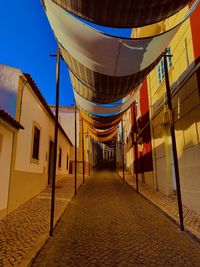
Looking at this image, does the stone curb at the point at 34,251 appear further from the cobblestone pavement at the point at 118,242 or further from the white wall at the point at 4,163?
the white wall at the point at 4,163

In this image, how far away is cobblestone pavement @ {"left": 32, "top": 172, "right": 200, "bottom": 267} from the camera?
361 centimetres

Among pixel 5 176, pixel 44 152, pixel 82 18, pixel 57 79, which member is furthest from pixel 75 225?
pixel 44 152

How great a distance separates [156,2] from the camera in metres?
3.46

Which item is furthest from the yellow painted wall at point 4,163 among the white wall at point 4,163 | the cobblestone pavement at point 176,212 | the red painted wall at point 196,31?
the red painted wall at point 196,31

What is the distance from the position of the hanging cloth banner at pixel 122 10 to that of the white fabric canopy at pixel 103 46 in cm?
38

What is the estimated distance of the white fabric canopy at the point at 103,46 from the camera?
4.17 m

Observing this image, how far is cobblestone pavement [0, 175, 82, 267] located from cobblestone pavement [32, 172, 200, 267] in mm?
292

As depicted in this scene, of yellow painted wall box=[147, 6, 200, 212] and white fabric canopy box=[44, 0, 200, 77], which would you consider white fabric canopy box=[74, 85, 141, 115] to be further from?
white fabric canopy box=[44, 0, 200, 77]

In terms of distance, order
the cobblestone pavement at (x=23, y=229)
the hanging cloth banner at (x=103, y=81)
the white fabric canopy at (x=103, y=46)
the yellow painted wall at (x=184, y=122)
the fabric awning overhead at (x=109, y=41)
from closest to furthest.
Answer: the fabric awning overhead at (x=109, y=41) < the cobblestone pavement at (x=23, y=229) < the white fabric canopy at (x=103, y=46) < the hanging cloth banner at (x=103, y=81) < the yellow painted wall at (x=184, y=122)

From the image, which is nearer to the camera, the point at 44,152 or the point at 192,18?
the point at 192,18

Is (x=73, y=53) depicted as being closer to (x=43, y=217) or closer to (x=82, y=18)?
(x=82, y=18)

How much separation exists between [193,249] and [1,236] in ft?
12.3

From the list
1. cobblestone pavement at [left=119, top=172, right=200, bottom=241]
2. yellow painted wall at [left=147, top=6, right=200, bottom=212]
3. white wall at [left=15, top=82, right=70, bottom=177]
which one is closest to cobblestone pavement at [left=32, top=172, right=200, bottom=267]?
cobblestone pavement at [left=119, top=172, right=200, bottom=241]

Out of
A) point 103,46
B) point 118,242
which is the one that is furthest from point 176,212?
point 103,46
